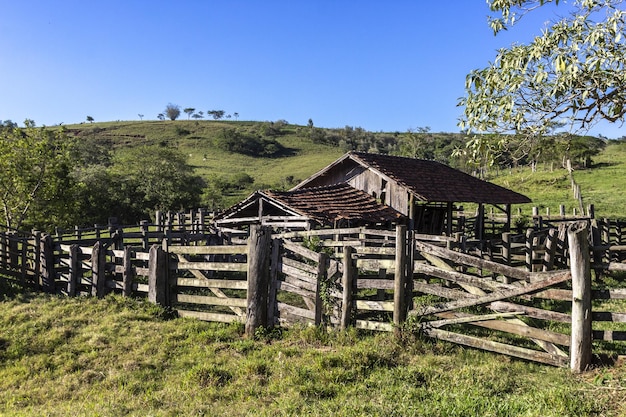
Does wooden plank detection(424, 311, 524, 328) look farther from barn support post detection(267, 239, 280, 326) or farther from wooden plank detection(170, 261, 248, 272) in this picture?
wooden plank detection(170, 261, 248, 272)

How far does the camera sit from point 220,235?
59.2 ft

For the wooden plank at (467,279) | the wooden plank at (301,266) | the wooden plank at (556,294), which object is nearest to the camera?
the wooden plank at (556,294)

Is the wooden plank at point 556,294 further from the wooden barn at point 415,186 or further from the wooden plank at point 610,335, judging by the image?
the wooden barn at point 415,186

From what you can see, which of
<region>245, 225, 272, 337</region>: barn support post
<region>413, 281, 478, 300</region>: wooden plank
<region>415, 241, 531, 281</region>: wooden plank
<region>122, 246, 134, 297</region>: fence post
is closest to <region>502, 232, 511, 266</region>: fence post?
<region>415, 241, 531, 281</region>: wooden plank

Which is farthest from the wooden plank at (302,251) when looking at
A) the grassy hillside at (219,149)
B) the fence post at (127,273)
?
the grassy hillside at (219,149)

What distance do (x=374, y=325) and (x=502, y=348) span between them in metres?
1.91

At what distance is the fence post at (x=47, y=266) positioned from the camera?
1141cm

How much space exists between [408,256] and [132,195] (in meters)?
39.5

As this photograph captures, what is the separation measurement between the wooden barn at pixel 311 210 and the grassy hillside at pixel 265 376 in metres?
8.23

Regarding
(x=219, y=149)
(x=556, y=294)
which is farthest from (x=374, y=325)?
(x=219, y=149)

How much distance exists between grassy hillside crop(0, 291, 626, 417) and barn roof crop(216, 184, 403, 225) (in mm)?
8404

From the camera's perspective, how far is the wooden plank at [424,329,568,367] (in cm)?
597

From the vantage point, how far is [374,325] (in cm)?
729

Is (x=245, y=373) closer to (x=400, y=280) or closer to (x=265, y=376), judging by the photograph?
(x=265, y=376)
